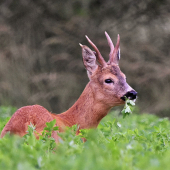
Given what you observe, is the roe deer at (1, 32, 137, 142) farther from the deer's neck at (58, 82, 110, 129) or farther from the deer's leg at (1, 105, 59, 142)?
the deer's leg at (1, 105, 59, 142)

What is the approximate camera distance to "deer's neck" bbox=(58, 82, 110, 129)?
20.9 ft

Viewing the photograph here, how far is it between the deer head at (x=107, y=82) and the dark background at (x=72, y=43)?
943cm

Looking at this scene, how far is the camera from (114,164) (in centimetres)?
317

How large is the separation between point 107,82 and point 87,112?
1.99ft

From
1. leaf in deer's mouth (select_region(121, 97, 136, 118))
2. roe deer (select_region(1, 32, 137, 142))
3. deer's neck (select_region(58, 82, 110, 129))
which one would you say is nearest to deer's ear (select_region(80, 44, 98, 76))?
roe deer (select_region(1, 32, 137, 142))

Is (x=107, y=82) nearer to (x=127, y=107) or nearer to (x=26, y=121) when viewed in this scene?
(x=127, y=107)

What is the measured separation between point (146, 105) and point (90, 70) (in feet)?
36.3

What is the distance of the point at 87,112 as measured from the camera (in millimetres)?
6383

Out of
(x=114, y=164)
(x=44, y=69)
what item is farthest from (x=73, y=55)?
(x=114, y=164)

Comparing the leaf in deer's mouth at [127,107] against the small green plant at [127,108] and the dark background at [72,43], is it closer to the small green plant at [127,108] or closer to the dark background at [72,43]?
the small green plant at [127,108]

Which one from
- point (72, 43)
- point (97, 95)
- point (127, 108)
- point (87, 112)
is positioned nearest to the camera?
point (127, 108)

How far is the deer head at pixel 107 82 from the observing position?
6.54 m

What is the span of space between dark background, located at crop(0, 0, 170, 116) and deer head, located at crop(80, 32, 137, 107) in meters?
9.43

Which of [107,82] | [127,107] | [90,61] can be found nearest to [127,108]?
[127,107]
